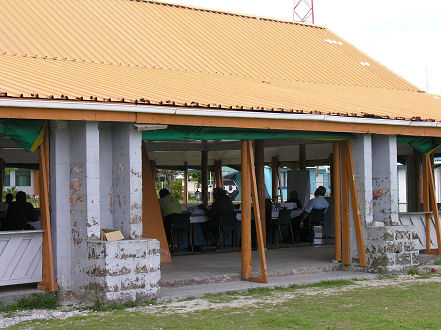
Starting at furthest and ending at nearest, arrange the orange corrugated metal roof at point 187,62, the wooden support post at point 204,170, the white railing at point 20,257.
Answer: the wooden support post at point 204,170 → the orange corrugated metal roof at point 187,62 → the white railing at point 20,257

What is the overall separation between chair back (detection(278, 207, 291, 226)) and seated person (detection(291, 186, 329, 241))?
0.38 meters

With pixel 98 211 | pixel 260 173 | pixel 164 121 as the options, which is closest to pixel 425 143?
pixel 260 173

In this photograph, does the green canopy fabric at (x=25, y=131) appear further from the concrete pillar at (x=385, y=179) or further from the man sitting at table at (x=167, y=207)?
the concrete pillar at (x=385, y=179)

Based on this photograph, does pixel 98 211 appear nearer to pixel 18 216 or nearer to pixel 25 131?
pixel 25 131

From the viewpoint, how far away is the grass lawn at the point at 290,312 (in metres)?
7.69

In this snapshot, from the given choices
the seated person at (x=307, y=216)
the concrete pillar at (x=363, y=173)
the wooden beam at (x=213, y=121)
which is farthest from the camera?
the seated person at (x=307, y=216)

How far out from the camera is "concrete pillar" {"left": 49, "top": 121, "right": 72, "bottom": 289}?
9.34 metres

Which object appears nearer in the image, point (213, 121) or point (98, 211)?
point (98, 211)

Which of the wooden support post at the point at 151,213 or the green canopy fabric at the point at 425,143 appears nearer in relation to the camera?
the wooden support post at the point at 151,213

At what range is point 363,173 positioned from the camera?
39.5 ft

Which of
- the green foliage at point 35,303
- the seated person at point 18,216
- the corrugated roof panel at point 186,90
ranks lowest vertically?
the green foliage at point 35,303

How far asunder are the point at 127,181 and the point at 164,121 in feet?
3.14

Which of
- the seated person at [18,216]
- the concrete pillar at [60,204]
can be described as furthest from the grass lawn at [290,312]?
the seated person at [18,216]

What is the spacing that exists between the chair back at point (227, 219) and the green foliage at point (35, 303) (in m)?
5.81
